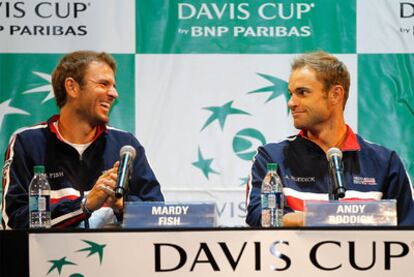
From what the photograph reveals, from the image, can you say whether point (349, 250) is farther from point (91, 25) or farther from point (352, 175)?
point (91, 25)

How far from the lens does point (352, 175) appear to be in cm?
375

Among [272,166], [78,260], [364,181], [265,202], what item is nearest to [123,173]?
[78,260]

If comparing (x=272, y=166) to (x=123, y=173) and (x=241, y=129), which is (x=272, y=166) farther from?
(x=241, y=129)

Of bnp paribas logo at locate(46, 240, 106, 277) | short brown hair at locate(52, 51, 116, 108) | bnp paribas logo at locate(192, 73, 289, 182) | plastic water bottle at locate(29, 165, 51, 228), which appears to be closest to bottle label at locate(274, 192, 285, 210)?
bnp paribas logo at locate(46, 240, 106, 277)

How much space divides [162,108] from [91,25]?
0.58 metres

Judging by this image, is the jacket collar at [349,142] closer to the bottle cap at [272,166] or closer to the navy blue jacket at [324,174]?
the navy blue jacket at [324,174]

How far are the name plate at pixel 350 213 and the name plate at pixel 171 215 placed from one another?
35 centimetres

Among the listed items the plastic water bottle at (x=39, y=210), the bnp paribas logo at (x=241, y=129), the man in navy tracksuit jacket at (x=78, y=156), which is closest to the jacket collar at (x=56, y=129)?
the man in navy tracksuit jacket at (x=78, y=156)

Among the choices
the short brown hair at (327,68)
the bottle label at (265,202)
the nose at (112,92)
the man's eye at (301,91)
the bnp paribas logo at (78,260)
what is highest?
the short brown hair at (327,68)

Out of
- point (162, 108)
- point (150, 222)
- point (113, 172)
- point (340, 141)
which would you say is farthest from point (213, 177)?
point (150, 222)

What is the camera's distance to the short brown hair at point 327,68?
401 centimetres

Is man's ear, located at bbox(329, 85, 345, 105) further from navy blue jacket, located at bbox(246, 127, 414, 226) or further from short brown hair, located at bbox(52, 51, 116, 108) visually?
short brown hair, located at bbox(52, 51, 116, 108)

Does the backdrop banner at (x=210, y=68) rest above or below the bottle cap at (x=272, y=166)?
above

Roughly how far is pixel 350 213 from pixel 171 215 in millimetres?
625
